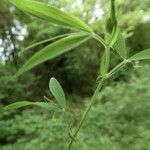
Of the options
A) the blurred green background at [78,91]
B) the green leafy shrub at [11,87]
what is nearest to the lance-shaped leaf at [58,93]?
the blurred green background at [78,91]

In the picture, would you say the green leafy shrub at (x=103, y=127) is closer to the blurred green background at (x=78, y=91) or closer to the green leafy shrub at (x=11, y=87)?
the blurred green background at (x=78, y=91)

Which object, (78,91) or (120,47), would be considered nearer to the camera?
(120,47)

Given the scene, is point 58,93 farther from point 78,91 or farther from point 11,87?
point 78,91

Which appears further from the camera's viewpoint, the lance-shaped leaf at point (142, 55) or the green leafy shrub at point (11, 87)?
the green leafy shrub at point (11, 87)

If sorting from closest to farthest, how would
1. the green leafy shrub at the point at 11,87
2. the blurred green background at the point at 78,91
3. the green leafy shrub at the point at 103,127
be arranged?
the green leafy shrub at the point at 103,127 < the blurred green background at the point at 78,91 < the green leafy shrub at the point at 11,87

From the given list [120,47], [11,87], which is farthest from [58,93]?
[11,87]

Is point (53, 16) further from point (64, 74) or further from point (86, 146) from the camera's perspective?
point (64, 74)

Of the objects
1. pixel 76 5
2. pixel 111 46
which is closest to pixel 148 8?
pixel 76 5
